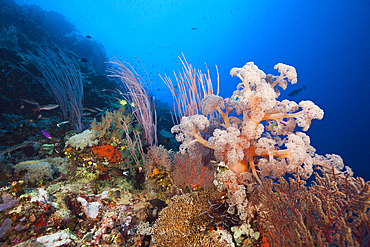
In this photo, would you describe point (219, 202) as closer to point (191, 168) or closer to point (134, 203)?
point (191, 168)

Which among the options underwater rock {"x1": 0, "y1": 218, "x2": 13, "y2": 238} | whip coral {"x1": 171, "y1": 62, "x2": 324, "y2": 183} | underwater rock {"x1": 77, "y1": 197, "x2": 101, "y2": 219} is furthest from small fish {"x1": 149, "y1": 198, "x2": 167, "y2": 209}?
underwater rock {"x1": 0, "y1": 218, "x2": 13, "y2": 238}

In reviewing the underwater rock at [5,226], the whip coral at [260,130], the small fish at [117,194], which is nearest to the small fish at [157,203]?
the small fish at [117,194]

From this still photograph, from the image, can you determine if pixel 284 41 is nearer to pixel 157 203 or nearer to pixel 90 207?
pixel 157 203

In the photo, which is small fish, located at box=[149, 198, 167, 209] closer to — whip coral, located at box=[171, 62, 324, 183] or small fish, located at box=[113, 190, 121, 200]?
small fish, located at box=[113, 190, 121, 200]

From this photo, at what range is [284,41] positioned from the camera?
38.2 m

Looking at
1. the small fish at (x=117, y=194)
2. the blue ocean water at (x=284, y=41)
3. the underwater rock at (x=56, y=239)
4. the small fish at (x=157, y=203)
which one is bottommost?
the underwater rock at (x=56, y=239)

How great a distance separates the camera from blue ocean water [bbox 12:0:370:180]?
A: 23.6 m

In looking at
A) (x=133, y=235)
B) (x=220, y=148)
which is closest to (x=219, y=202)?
(x=220, y=148)

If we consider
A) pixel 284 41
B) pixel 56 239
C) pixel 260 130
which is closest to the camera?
pixel 56 239

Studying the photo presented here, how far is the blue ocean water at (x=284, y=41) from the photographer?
23.6 meters

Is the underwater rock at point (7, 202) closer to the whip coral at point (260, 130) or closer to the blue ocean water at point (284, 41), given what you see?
the whip coral at point (260, 130)

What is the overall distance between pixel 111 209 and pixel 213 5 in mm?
77652

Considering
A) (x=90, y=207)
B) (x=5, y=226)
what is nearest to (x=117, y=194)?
(x=90, y=207)

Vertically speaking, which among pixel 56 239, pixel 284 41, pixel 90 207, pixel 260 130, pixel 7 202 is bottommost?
pixel 56 239
